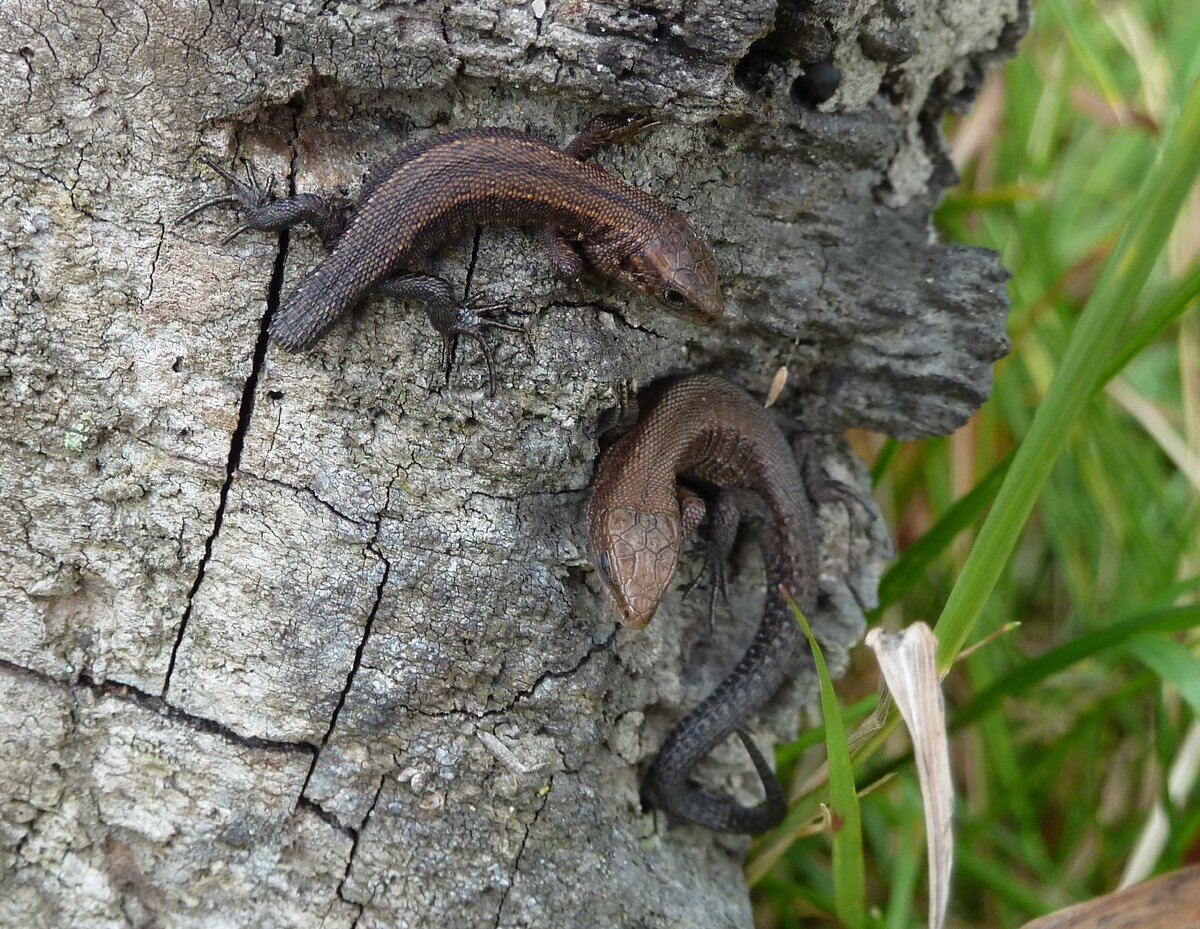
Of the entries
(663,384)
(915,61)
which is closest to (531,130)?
(663,384)

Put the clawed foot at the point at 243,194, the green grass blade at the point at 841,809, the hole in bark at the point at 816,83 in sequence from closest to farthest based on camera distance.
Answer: the green grass blade at the point at 841,809 → the clawed foot at the point at 243,194 → the hole in bark at the point at 816,83

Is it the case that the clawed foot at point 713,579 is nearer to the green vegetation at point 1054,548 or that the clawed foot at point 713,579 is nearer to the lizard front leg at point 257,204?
the green vegetation at point 1054,548

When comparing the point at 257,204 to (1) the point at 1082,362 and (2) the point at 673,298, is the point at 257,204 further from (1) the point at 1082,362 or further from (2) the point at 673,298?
(1) the point at 1082,362

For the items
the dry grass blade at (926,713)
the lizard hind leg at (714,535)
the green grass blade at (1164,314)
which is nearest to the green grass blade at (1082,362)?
the dry grass blade at (926,713)

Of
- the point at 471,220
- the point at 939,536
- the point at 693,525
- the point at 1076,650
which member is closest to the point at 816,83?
the point at 471,220

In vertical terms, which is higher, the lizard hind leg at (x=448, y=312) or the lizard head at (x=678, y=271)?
the lizard head at (x=678, y=271)

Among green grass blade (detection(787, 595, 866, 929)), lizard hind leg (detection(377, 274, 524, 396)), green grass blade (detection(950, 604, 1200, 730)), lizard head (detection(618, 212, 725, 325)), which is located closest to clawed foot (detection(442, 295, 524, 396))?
lizard hind leg (detection(377, 274, 524, 396))
